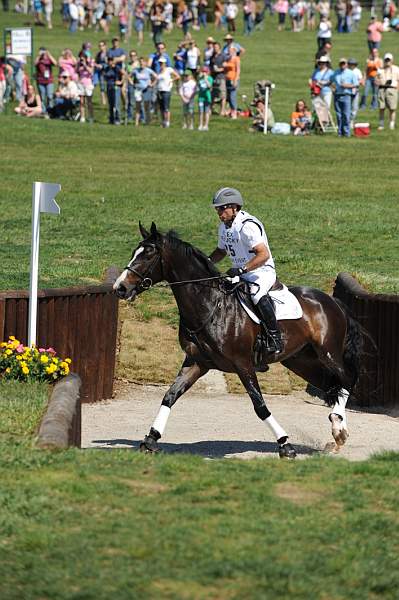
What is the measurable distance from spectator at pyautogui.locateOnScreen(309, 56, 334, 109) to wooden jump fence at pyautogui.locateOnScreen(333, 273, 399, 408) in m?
20.7

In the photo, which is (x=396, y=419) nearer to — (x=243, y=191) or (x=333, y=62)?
(x=243, y=191)

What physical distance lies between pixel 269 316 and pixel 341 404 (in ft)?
5.49

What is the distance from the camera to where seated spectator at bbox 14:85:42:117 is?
39500mm

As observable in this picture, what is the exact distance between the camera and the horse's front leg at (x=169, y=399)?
41.5ft

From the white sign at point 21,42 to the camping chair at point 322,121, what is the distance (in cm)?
902

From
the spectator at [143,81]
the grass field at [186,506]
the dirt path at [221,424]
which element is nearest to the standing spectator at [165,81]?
the spectator at [143,81]

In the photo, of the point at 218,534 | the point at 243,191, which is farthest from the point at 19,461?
the point at 243,191

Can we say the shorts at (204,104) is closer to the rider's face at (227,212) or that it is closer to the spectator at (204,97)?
the spectator at (204,97)

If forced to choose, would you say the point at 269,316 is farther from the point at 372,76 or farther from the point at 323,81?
the point at 372,76

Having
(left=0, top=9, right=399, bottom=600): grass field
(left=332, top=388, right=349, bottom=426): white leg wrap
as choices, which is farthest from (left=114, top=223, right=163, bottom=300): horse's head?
(left=332, top=388, right=349, bottom=426): white leg wrap

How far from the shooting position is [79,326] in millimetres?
16391

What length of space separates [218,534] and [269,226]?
17.6m

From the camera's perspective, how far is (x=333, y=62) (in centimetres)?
5403

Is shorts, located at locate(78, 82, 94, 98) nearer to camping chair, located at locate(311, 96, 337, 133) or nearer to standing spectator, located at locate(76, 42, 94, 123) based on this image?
standing spectator, located at locate(76, 42, 94, 123)
